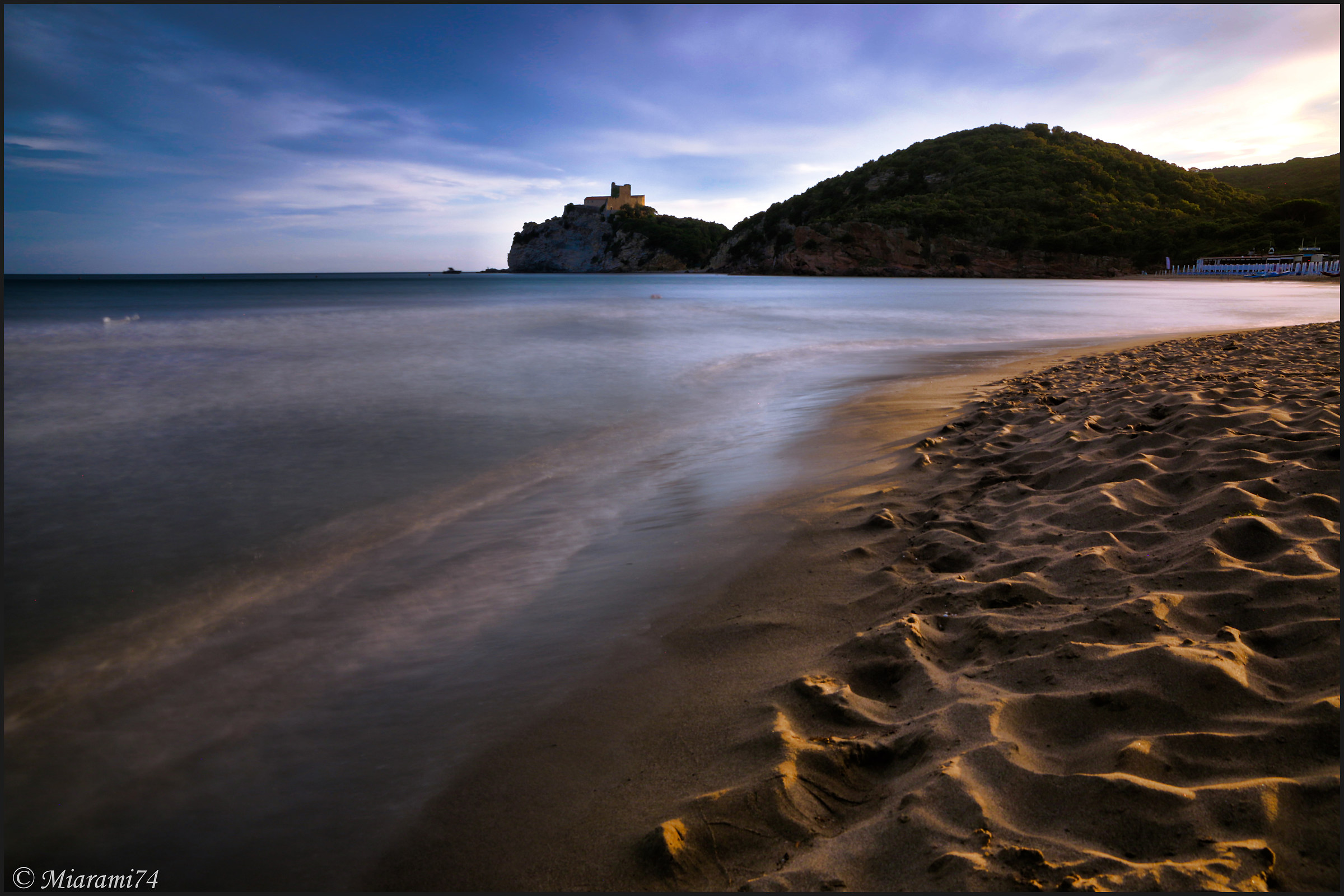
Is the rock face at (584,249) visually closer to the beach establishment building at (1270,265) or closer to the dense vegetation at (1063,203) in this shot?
the dense vegetation at (1063,203)

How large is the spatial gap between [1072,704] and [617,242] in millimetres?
145515

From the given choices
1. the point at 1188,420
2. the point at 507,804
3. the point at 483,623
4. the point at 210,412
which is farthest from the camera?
the point at 210,412

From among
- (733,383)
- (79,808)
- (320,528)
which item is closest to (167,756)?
(79,808)

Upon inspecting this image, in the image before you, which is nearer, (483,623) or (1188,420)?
(483,623)

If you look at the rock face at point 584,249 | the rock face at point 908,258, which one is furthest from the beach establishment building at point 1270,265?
the rock face at point 584,249

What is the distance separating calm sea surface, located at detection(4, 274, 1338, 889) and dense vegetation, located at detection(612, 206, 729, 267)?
118 m

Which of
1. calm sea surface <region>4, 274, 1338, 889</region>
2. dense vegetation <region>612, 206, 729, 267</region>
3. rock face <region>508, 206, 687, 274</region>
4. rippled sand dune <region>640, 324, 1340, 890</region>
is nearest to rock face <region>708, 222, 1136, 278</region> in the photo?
dense vegetation <region>612, 206, 729, 267</region>

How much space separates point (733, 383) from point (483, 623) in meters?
8.15

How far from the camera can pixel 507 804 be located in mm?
1849

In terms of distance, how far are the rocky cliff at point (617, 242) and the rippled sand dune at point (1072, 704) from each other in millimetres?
126583

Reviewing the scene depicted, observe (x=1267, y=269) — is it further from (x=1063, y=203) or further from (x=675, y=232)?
(x=675, y=232)

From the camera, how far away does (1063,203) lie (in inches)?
2739

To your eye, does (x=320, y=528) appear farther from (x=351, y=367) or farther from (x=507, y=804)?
(x=351, y=367)

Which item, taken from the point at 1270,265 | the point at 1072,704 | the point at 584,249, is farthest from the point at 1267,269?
the point at 584,249
